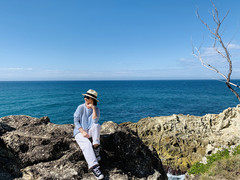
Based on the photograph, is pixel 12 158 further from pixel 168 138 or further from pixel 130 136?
pixel 168 138

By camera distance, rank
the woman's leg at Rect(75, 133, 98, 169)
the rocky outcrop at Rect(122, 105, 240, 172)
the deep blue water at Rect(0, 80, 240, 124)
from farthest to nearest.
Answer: the deep blue water at Rect(0, 80, 240, 124), the rocky outcrop at Rect(122, 105, 240, 172), the woman's leg at Rect(75, 133, 98, 169)

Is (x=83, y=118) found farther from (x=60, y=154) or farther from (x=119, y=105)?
(x=119, y=105)

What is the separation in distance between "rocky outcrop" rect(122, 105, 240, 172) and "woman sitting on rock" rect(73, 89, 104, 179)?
34.7 ft

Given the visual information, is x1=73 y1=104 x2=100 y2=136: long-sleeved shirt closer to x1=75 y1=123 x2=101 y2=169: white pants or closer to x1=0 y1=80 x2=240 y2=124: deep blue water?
x1=75 y1=123 x2=101 y2=169: white pants

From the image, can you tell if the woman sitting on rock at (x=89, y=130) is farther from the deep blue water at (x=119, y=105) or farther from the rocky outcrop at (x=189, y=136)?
the deep blue water at (x=119, y=105)

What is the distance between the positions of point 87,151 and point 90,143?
0.82ft

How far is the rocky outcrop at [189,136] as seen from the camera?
1416cm

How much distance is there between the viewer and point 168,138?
54.0 ft

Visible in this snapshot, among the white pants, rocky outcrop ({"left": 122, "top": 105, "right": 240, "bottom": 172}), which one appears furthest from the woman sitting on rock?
rocky outcrop ({"left": 122, "top": 105, "right": 240, "bottom": 172})

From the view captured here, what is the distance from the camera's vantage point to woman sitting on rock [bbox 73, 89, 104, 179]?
4859 mm

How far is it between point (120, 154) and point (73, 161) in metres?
1.71

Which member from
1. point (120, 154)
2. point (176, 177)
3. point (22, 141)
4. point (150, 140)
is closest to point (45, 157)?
point (22, 141)

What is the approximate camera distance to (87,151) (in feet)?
16.2

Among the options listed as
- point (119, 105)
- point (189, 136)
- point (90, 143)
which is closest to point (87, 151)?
point (90, 143)
